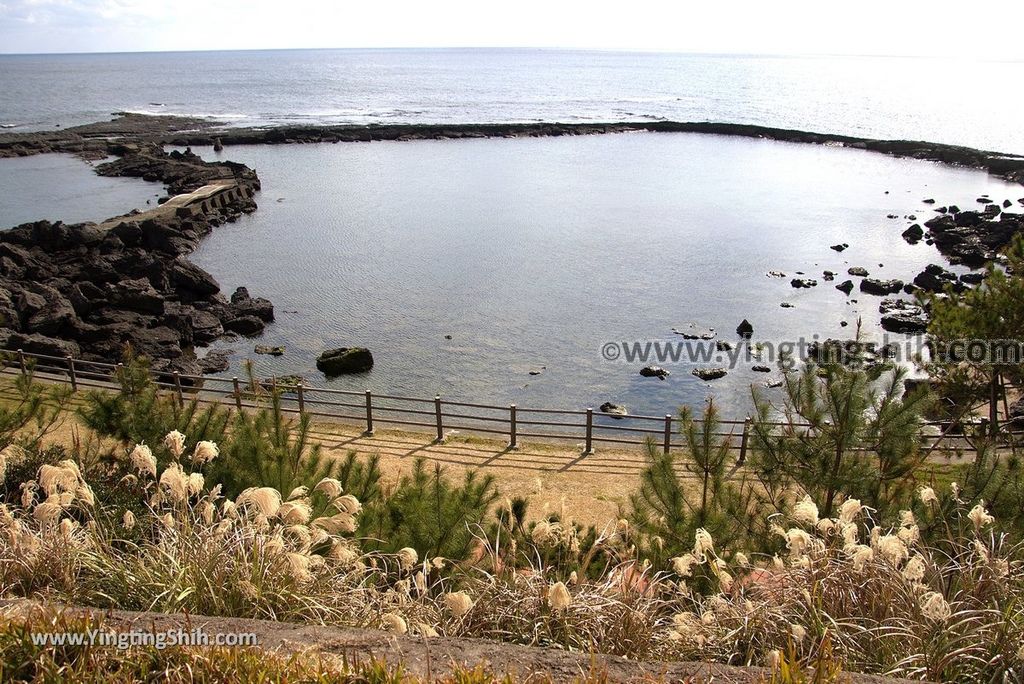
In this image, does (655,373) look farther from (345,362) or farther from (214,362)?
(214,362)

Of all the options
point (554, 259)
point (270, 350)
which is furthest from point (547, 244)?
point (270, 350)

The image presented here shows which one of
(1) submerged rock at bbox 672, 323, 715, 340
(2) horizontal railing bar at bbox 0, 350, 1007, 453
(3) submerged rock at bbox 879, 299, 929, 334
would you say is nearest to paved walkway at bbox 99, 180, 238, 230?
(2) horizontal railing bar at bbox 0, 350, 1007, 453

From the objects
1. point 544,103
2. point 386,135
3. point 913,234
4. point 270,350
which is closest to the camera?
point 270,350

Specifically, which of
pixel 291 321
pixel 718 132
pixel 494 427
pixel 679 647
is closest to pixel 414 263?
pixel 291 321

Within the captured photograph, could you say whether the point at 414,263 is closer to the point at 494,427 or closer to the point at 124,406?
the point at 494,427

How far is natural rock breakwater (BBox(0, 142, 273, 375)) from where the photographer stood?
86.5ft

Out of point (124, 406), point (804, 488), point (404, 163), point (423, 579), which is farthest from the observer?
point (404, 163)

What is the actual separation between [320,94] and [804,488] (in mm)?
163541

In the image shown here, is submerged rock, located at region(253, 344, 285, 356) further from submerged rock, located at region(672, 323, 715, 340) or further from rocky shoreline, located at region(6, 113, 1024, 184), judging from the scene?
rocky shoreline, located at region(6, 113, 1024, 184)

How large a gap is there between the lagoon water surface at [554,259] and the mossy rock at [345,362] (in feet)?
1.54

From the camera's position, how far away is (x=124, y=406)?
1000 centimetres

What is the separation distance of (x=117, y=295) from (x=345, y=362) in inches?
409

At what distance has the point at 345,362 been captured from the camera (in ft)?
83.3

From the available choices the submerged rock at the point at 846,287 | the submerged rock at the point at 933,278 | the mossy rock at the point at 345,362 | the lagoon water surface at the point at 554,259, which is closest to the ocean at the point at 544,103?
the lagoon water surface at the point at 554,259
